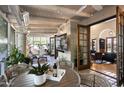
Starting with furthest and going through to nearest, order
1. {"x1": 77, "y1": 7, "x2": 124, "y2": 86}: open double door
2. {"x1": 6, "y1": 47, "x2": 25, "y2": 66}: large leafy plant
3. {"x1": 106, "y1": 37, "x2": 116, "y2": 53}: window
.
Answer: {"x1": 106, "y1": 37, "x2": 116, "y2": 53}: window, {"x1": 77, "y1": 7, "x2": 124, "y2": 86}: open double door, {"x1": 6, "y1": 47, "x2": 25, "y2": 66}: large leafy plant

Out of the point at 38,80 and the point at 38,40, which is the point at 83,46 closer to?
the point at 38,40

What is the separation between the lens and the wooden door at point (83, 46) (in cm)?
433

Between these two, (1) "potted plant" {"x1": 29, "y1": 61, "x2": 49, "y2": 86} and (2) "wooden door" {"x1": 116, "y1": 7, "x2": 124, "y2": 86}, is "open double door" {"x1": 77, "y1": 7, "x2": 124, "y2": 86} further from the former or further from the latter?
(1) "potted plant" {"x1": 29, "y1": 61, "x2": 49, "y2": 86}

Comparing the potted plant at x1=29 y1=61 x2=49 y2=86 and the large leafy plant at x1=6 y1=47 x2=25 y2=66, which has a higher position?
the large leafy plant at x1=6 y1=47 x2=25 y2=66

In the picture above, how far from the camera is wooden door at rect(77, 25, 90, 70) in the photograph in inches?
170

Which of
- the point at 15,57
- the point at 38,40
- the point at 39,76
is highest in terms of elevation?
the point at 38,40

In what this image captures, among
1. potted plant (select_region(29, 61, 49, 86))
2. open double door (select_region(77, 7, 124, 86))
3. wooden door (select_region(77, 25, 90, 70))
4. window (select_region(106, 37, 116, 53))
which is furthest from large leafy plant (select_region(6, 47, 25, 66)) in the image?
window (select_region(106, 37, 116, 53))

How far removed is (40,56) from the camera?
7.00ft

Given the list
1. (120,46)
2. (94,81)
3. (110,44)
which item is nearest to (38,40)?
(94,81)

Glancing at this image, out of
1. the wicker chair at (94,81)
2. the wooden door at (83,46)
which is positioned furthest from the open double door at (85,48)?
the wicker chair at (94,81)

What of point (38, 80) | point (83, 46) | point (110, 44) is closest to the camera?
point (38, 80)

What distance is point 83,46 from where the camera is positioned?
4.60m
